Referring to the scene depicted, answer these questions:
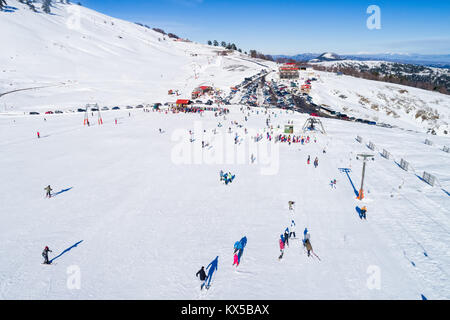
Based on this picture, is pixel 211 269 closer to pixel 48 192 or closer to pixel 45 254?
pixel 45 254

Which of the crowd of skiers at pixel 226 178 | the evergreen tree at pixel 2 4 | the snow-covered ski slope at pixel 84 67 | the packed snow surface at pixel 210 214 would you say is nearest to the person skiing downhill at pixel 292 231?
the packed snow surface at pixel 210 214

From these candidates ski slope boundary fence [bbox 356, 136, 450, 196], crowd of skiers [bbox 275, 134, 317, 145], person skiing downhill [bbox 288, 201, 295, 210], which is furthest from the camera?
crowd of skiers [bbox 275, 134, 317, 145]

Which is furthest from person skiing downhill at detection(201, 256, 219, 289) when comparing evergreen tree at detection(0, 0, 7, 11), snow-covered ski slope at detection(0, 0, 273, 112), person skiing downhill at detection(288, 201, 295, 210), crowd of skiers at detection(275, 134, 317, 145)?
evergreen tree at detection(0, 0, 7, 11)

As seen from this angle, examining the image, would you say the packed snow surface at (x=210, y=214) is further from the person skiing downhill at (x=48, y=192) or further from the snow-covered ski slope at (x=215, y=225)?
the person skiing downhill at (x=48, y=192)

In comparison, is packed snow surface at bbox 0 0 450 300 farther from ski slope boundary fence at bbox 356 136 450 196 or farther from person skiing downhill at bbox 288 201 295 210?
ski slope boundary fence at bbox 356 136 450 196

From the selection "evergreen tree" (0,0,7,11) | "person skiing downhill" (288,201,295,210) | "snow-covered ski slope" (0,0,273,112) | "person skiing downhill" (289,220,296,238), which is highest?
"evergreen tree" (0,0,7,11)

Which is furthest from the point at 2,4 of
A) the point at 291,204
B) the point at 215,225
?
the point at 291,204

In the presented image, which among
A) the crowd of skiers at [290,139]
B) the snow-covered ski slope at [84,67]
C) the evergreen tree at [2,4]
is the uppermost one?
the evergreen tree at [2,4]
